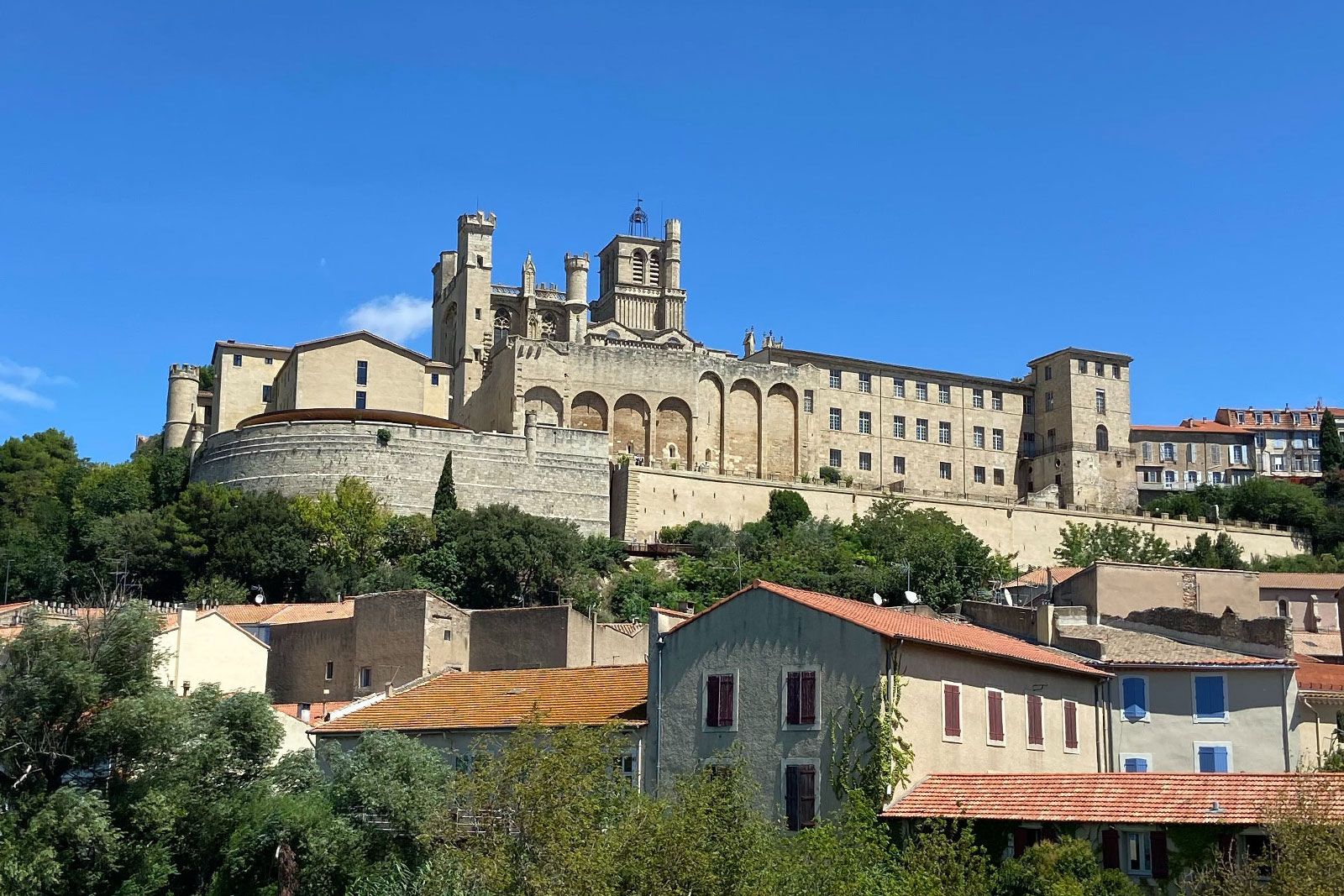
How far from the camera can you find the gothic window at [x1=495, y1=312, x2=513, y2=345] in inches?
4050

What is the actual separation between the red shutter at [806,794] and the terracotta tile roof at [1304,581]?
3737 centimetres

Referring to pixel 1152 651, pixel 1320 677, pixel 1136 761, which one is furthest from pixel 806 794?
pixel 1320 677

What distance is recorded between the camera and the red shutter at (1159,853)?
24266mm

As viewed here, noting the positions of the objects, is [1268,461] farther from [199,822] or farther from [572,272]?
[199,822]

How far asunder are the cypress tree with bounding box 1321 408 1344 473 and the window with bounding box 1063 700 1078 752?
7214cm

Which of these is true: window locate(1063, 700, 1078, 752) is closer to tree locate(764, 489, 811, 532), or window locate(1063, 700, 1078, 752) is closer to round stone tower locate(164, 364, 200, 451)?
tree locate(764, 489, 811, 532)

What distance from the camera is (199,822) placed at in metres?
31.8

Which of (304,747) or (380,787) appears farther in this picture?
→ (304,747)

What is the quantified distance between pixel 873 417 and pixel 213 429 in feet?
121

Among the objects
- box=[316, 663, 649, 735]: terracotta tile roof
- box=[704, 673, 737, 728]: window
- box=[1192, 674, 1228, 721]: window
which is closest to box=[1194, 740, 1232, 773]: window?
box=[1192, 674, 1228, 721]: window

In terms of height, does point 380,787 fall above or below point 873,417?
below

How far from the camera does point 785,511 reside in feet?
258

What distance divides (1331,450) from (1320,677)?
220ft

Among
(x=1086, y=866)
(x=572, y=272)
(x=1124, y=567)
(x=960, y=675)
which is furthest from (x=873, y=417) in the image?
(x=1086, y=866)
